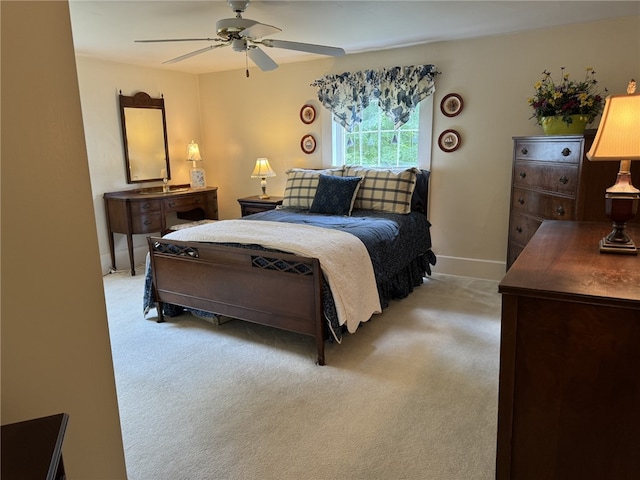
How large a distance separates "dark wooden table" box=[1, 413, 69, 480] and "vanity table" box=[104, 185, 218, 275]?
3.91 meters

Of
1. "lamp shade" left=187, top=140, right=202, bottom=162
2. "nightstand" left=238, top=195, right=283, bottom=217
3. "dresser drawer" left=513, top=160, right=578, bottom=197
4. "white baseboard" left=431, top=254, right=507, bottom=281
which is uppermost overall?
"lamp shade" left=187, top=140, right=202, bottom=162

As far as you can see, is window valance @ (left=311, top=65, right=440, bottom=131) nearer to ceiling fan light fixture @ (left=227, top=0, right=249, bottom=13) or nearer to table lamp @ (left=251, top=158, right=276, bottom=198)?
table lamp @ (left=251, top=158, right=276, bottom=198)

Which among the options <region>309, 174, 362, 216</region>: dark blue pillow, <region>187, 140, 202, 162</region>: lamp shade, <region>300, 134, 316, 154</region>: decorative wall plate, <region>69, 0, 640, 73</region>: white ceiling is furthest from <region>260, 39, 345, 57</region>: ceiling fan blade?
<region>187, 140, 202, 162</region>: lamp shade

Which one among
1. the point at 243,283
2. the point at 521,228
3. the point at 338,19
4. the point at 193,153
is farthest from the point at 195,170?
the point at 521,228

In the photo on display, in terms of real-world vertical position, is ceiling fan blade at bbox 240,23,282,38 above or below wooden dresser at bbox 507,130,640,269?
above

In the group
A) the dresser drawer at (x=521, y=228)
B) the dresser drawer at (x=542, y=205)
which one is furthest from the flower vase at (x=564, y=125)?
the dresser drawer at (x=521, y=228)

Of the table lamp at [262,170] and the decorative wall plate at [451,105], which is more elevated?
the decorative wall plate at [451,105]

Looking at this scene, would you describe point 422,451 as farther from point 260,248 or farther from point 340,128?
point 340,128

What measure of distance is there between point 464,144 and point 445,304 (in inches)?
61.9

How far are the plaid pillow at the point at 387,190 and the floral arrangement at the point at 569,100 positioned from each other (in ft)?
3.83

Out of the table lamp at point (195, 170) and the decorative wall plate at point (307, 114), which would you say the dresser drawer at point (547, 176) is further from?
the table lamp at point (195, 170)

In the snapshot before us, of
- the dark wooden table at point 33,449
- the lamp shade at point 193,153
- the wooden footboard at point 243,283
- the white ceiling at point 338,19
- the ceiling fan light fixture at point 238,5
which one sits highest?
the white ceiling at point 338,19

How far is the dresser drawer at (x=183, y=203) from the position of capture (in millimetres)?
4859

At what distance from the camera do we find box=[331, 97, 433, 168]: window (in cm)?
434
